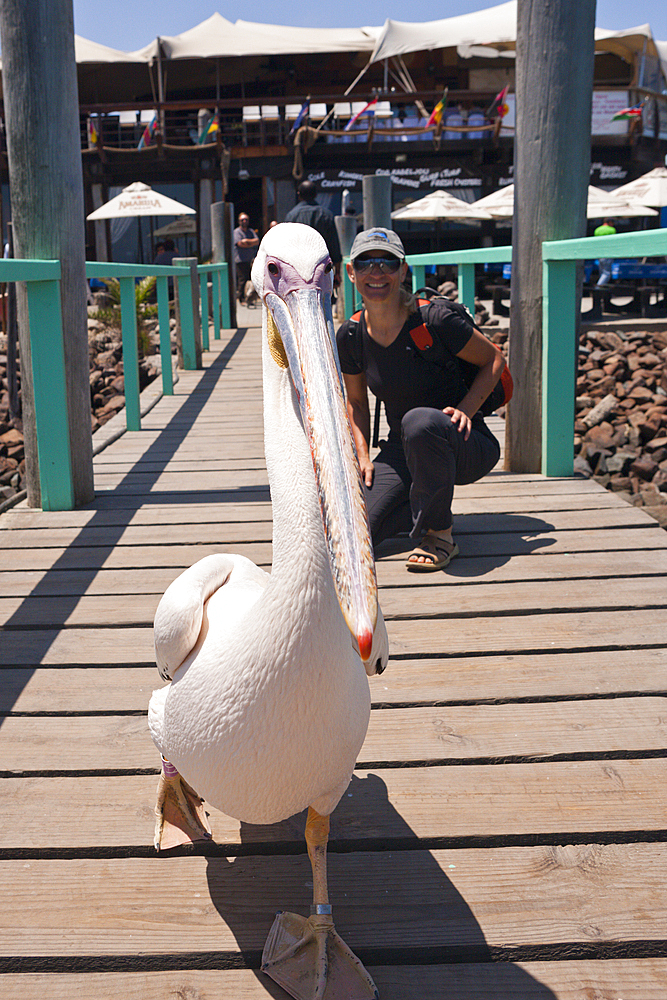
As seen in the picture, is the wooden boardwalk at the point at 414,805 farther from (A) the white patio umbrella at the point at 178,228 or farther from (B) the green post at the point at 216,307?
(A) the white patio umbrella at the point at 178,228

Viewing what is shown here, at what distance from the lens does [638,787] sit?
1.87 meters

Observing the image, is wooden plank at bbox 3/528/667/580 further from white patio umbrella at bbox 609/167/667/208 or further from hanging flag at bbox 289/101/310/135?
hanging flag at bbox 289/101/310/135

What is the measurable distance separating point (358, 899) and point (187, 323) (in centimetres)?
721

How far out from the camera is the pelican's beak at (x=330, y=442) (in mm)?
1116

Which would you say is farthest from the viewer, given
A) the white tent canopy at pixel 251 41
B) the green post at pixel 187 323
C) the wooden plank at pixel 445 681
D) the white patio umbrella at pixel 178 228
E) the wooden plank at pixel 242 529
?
the white tent canopy at pixel 251 41

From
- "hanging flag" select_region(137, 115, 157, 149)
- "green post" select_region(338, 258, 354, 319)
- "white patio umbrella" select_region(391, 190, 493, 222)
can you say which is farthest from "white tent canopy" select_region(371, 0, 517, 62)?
"green post" select_region(338, 258, 354, 319)

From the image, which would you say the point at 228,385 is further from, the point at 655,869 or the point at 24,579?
the point at 655,869

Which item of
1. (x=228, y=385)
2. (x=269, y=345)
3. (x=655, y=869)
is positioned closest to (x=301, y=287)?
(x=269, y=345)

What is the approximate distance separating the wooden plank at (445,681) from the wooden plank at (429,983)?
807 mm

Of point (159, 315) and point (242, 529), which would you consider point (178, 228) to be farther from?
point (242, 529)

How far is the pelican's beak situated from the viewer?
1116mm

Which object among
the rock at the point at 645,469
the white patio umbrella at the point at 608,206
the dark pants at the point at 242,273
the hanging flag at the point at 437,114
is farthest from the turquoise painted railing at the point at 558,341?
the hanging flag at the point at 437,114

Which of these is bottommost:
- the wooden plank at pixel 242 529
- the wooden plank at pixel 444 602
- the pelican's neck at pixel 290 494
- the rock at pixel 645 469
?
the rock at pixel 645 469

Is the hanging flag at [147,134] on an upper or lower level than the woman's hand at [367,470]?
upper
